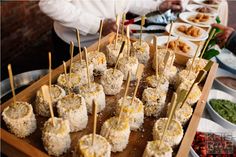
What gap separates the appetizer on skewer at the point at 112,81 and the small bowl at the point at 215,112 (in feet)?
1.82

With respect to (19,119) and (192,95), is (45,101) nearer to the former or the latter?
(19,119)

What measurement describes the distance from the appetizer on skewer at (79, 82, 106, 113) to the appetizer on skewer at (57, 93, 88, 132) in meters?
0.07

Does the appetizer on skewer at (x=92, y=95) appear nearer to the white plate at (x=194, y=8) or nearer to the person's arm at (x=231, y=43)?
the person's arm at (x=231, y=43)

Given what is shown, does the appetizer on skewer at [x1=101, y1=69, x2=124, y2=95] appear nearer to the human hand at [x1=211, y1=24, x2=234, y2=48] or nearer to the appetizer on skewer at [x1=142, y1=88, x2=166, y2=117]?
the appetizer on skewer at [x1=142, y1=88, x2=166, y2=117]

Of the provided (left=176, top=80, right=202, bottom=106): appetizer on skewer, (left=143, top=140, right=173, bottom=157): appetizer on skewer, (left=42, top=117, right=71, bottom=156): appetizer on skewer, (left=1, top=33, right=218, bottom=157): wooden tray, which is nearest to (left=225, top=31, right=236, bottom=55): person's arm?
(left=1, top=33, right=218, bottom=157): wooden tray

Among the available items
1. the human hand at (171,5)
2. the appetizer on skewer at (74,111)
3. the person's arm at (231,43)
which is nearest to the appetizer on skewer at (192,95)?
the appetizer on skewer at (74,111)

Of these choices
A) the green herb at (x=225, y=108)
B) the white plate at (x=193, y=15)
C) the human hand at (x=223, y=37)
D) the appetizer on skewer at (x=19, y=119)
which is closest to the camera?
the appetizer on skewer at (x=19, y=119)

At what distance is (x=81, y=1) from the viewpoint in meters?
2.26

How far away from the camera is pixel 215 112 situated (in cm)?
166

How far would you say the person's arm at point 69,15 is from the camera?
2.12 m

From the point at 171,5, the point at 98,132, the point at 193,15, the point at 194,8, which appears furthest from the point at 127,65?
the point at 194,8

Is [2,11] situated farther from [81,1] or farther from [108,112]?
[108,112]

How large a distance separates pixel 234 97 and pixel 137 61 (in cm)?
69

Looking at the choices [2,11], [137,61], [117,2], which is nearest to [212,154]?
[137,61]
